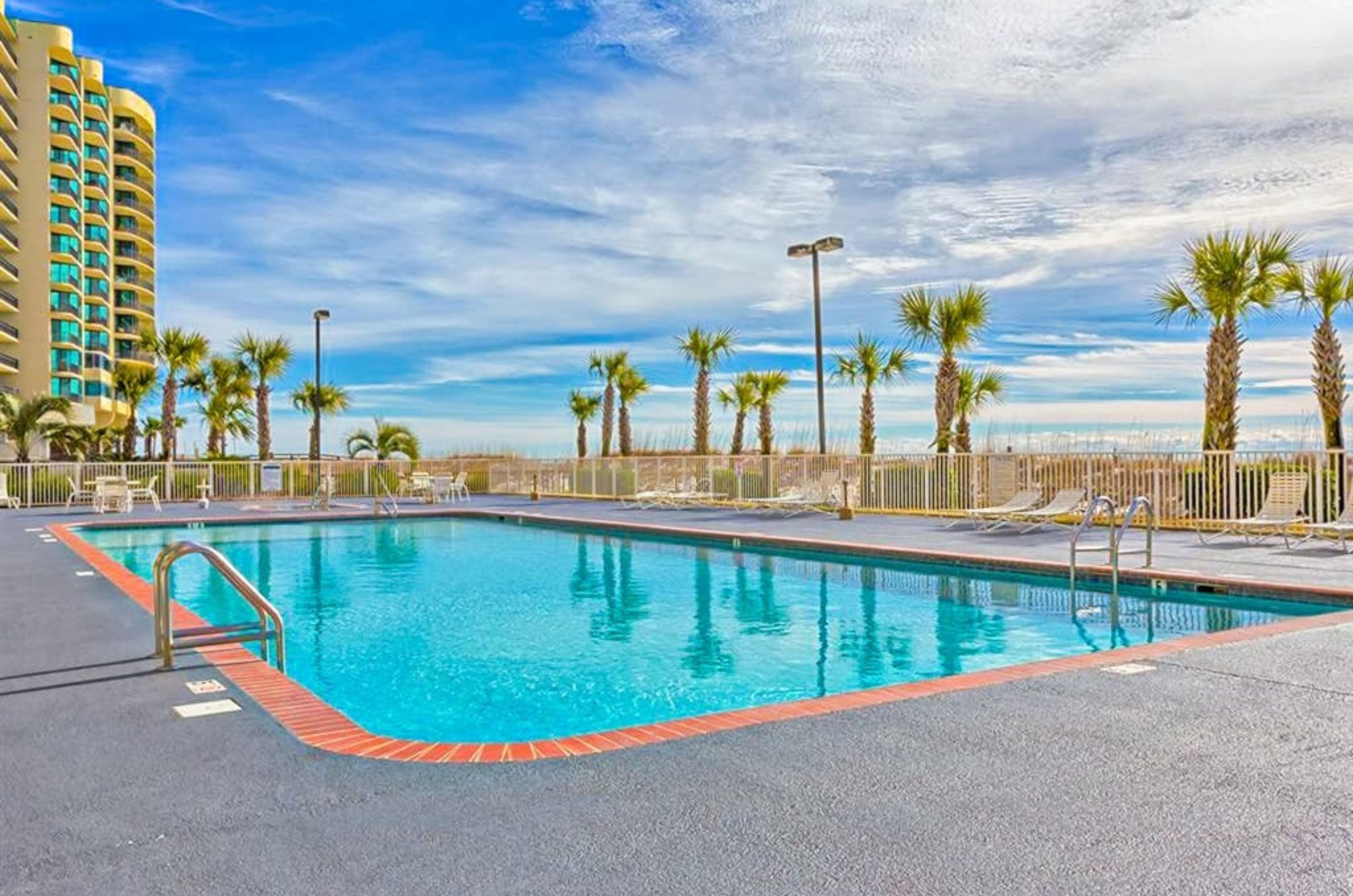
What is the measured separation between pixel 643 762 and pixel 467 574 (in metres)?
8.89

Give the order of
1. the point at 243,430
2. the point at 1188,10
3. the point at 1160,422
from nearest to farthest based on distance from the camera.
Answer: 1. the point at 1188,10
2. the point at 1160,422
3. the point at 243,430

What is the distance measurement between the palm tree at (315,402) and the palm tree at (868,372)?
16.6m

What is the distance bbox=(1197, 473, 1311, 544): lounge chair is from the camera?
40.9ft

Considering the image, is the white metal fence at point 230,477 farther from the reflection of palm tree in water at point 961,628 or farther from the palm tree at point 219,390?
the reflection of palm tree in water at point 961,628

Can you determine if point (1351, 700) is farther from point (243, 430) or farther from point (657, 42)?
point (243, 430)

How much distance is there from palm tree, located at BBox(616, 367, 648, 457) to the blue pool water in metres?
24.6

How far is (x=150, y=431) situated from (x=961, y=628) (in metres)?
54.3

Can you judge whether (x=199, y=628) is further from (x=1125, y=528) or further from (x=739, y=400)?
(x=739, y=400)

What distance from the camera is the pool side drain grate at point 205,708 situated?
462cm

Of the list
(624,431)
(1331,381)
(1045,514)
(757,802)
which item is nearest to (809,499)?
(1045,514)

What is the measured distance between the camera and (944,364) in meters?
21.8

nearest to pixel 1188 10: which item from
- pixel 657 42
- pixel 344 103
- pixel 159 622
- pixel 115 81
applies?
pixel 657 42

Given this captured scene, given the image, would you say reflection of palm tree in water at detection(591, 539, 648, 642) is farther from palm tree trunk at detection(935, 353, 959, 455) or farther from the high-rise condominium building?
the high-rise condominium building

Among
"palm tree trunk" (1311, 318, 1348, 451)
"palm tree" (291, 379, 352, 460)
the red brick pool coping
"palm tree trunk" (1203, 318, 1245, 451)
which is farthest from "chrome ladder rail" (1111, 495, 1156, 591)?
"palm tree" (291, 379, 352, 460)
